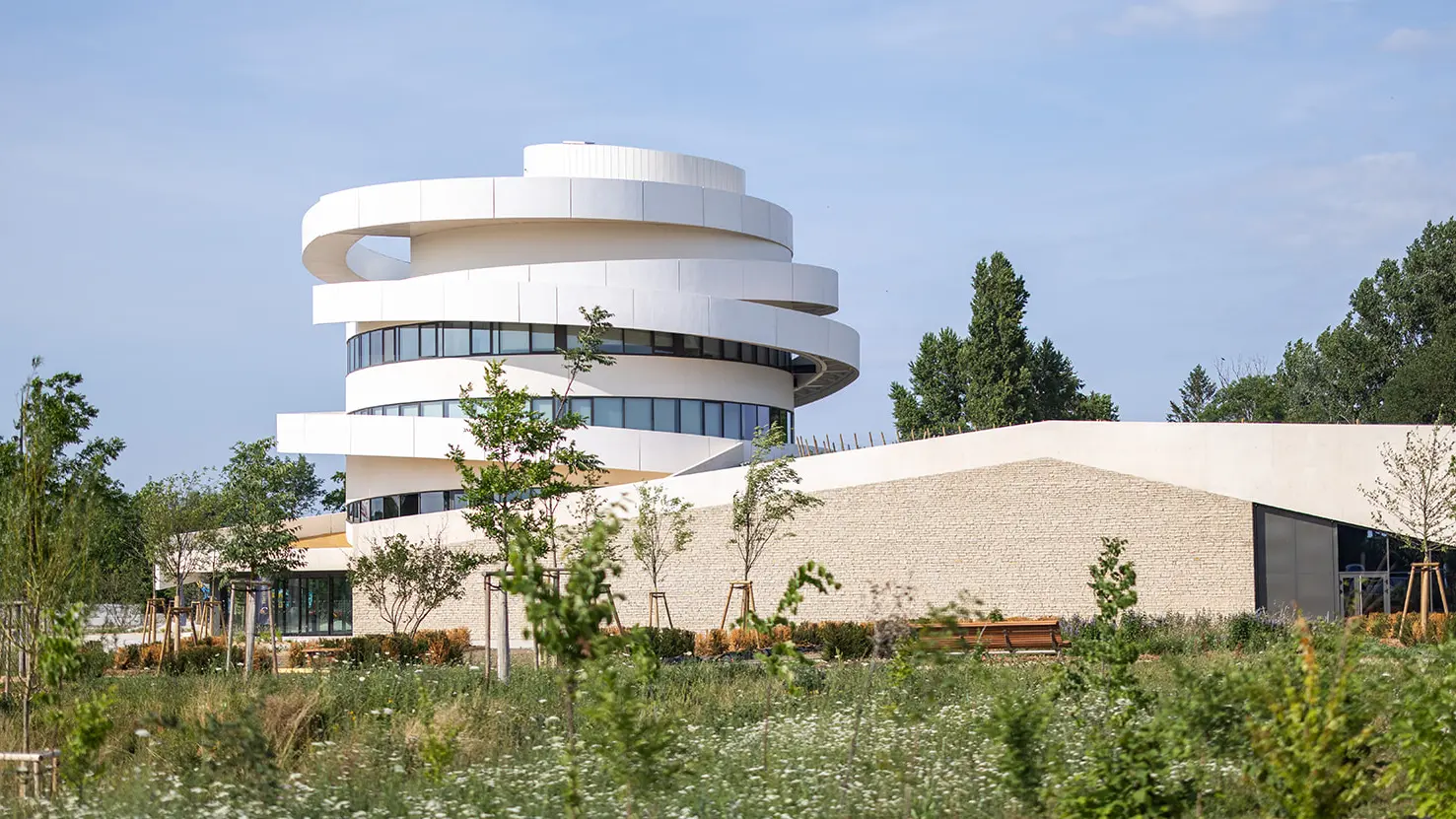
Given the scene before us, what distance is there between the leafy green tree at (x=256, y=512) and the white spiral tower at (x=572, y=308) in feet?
11.7

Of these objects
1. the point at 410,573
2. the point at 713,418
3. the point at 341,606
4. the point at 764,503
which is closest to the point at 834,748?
the point at 764,503

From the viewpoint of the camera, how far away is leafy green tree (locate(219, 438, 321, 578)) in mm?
34344

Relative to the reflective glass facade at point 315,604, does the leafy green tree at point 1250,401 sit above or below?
above

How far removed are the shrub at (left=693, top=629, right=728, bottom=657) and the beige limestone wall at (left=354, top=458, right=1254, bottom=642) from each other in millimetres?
3825

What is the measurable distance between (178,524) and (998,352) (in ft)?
95.6

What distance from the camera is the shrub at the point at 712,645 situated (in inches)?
1096

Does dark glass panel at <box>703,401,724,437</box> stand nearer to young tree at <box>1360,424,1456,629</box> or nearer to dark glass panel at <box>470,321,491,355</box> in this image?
dark glass panel at <box>470,321,491,355</box>

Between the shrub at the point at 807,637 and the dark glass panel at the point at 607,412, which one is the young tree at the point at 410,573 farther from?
the dark glass panel at the point at 607,412

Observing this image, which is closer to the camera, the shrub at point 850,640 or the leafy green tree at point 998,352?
the shrub at point 850,640

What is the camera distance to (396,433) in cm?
3934

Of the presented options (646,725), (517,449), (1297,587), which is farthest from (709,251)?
(646,725)

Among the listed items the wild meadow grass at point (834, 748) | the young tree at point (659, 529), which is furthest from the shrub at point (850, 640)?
the wild meadow grass at point (834, 748)

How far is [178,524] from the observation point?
3831cm

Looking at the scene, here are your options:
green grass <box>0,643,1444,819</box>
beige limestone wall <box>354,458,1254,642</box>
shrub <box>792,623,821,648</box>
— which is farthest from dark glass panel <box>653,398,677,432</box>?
green grass <box>0,643,1444,819</box>
